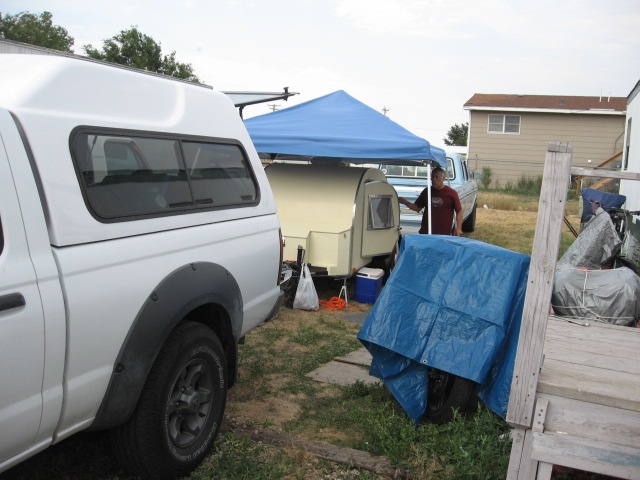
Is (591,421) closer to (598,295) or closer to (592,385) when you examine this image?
(592,385)

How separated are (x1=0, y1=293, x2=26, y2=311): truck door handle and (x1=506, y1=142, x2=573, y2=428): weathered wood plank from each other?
7.11ft

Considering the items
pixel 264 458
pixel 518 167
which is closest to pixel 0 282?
A: pixel 264 458

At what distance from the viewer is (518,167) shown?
92.9ft

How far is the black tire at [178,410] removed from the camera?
307 cm

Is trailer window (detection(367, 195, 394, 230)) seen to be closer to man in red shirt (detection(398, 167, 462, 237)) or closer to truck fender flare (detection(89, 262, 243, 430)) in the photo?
man in red shirt (detection(398, 167, 462, 237))

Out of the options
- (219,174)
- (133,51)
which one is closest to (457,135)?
(133,51)

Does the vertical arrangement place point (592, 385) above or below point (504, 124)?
below

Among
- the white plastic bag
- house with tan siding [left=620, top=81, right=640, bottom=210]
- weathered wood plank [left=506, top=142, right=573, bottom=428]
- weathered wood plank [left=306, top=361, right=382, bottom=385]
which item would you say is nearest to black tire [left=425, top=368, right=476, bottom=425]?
weathered wood plank [left=306, top=361, right=382, bottom=385]

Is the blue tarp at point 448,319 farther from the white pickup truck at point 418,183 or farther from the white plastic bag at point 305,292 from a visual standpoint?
the white pickup truck at point 418,183

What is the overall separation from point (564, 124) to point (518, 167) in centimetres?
280

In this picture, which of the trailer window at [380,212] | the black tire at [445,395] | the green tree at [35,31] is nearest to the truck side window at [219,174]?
the black tire at [445,395]

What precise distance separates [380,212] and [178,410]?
5576 millimetres

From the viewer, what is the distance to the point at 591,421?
303cm

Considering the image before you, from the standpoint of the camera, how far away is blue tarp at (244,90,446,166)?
788 centimetres
